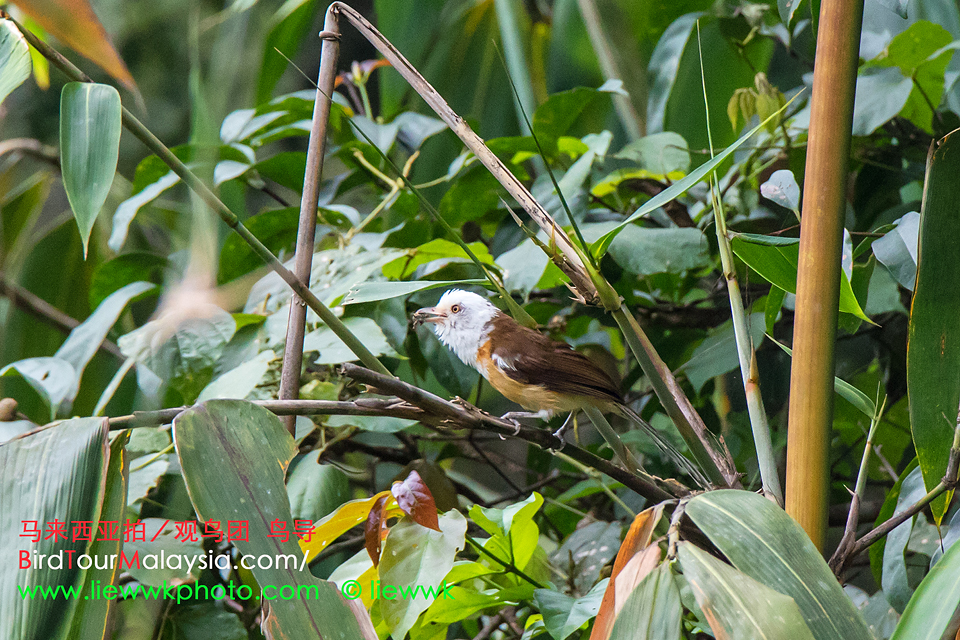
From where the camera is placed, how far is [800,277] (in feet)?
1.48

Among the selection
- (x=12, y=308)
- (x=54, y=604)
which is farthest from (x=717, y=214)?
(x=12, y=308)

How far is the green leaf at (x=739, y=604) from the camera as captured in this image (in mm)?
315

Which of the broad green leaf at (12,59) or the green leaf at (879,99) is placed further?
the green leaf at (879,99)

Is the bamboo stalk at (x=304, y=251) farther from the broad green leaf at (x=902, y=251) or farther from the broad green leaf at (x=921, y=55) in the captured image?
the broad green leaf at (x=921, y=55)

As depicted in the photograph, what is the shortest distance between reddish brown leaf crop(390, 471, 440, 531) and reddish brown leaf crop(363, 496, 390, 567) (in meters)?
0.03

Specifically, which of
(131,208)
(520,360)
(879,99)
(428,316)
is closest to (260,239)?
(131,208)

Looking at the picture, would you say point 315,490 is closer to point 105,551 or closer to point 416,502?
point 416,502

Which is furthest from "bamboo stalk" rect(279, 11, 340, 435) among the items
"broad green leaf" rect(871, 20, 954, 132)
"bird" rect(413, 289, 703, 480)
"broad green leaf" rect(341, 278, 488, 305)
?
"broad green leaf" rect(871, 20, 954, 132)

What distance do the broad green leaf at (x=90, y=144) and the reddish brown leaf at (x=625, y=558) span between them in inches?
14.3

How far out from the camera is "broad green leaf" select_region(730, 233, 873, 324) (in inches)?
19.6

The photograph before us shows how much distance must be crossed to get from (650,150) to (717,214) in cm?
52

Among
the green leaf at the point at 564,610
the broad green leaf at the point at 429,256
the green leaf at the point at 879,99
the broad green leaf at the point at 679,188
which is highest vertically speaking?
the green leaf at the point at 879,99

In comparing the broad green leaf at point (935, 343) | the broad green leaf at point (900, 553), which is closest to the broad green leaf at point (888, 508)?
the broad green leaf at point (900, 553)

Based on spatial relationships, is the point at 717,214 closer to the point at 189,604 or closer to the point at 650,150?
the point at 650,150
